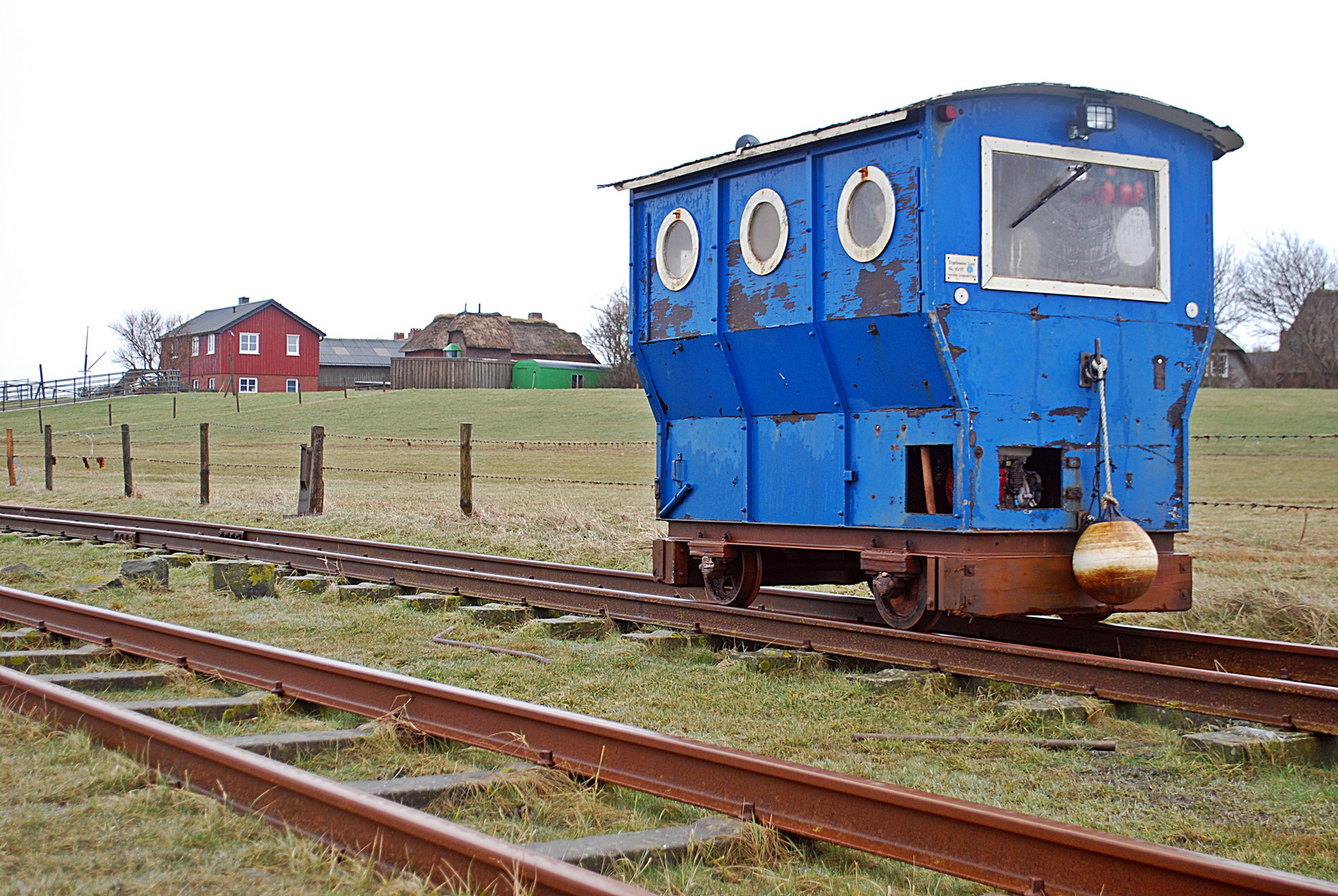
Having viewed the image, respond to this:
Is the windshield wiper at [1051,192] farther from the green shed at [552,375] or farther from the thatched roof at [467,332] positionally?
the thatched roof at [467,332]

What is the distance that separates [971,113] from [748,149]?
5.82ft

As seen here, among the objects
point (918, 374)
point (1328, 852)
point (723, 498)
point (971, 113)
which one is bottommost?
point (1328, 852)

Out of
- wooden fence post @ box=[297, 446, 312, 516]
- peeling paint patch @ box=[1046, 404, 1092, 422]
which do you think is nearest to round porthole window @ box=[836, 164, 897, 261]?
peeling paint patch @ box=[1046, 404, 1092, 422]

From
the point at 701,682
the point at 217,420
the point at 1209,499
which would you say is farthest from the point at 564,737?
the point at 217,420

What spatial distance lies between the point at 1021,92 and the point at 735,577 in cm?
417

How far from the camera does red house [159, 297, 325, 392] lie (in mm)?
76312

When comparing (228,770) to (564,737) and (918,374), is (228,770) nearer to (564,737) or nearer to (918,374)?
(564,737)

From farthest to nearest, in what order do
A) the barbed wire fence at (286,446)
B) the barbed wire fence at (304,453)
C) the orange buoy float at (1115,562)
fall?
1. the barbed wire fence at (286,446)
2. the barbed wire fence at (304,453)
3. the orange buoy float at (1115,562)

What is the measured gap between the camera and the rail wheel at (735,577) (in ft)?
30.8

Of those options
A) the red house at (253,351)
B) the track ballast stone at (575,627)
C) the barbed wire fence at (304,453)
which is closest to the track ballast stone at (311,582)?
the track ballast stone at (575,627)

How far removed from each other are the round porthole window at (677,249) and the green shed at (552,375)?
6454cm

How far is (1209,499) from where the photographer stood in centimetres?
2314

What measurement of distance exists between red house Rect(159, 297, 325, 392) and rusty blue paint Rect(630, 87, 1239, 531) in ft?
232

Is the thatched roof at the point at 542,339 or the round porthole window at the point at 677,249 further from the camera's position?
the thatched roof at the point at 542,339
